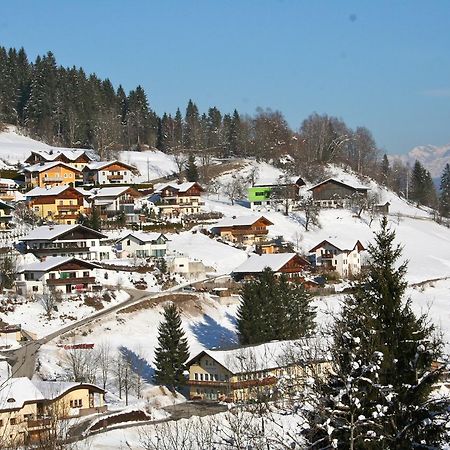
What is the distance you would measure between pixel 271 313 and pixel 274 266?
968 centimetres

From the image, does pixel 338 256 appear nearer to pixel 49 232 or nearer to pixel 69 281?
pixel 49 232

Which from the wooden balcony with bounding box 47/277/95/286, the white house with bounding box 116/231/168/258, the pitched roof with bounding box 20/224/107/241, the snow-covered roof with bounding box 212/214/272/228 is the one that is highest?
the snow-covered roof with bounding box 212/214/272/228

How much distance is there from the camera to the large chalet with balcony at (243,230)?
54156mm

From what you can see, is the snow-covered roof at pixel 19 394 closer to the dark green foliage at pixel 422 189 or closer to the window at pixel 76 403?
the window at pixel 76 403

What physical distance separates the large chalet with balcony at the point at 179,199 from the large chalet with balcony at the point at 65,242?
1272cm

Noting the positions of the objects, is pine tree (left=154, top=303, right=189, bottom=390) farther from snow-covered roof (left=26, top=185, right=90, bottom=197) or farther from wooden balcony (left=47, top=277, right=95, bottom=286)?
snow-covered roof (left=26, top=185, right=90, bottom=197)

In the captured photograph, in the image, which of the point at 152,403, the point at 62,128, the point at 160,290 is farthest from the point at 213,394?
the point at 62,128

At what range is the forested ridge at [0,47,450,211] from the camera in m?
82.8

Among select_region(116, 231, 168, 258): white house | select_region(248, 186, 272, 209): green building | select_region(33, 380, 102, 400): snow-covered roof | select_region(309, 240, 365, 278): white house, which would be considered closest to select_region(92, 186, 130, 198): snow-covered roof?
select_region(116, 231, 168, 258): white house

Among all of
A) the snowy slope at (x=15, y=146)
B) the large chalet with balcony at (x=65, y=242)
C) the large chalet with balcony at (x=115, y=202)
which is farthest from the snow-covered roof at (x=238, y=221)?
the snowy slope at (x=15, y=146)

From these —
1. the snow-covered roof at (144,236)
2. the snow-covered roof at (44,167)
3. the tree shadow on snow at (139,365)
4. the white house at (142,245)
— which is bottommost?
the tree shadow on snow at (139,365)

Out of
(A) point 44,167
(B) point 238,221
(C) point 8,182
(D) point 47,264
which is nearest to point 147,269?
(D) point 47,264

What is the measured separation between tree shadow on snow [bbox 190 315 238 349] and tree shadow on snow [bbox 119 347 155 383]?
3.70 metres

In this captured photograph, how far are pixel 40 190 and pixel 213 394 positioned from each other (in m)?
28.4
